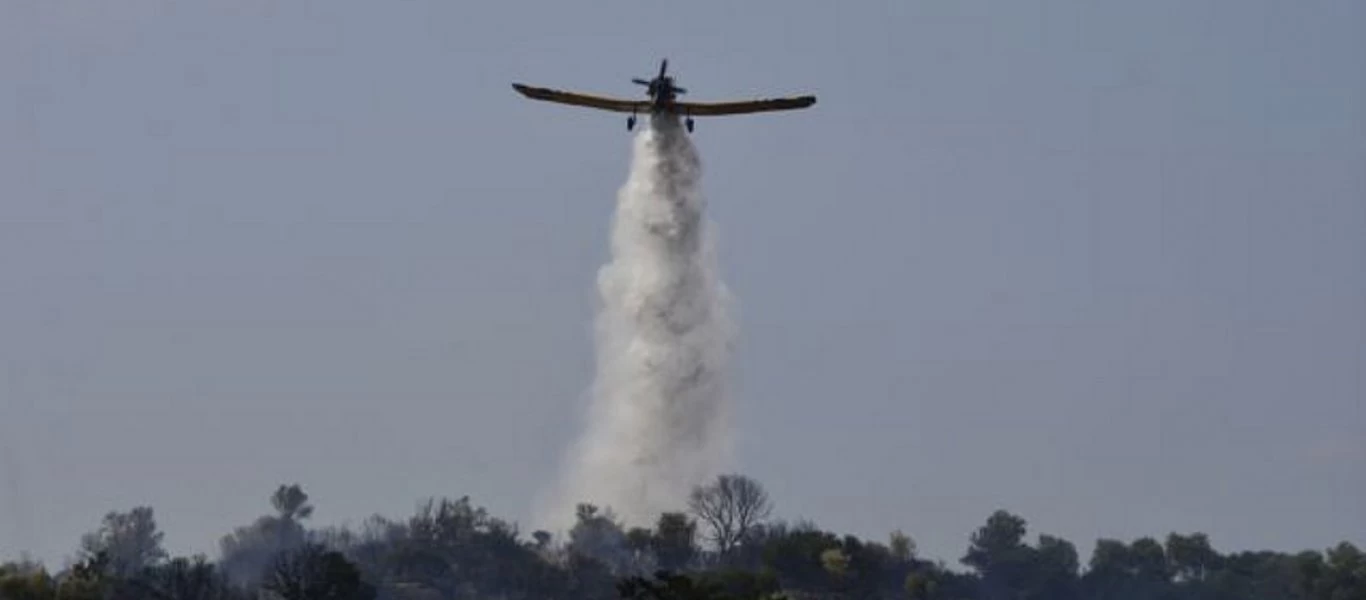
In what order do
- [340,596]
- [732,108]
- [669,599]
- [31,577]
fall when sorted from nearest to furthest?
[669,599] → [31,577] → [340,596] → [732,108]

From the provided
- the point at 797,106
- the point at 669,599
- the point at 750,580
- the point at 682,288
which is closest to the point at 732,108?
the point at 797,106

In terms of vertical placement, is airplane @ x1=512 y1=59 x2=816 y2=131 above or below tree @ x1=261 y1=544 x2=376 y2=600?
above

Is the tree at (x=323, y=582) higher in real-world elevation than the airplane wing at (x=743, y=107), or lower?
lower

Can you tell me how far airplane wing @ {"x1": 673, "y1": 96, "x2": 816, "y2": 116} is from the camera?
16325 centimetres

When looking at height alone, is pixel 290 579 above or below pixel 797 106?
below

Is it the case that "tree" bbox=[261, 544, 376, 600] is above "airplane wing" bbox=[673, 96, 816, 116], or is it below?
below

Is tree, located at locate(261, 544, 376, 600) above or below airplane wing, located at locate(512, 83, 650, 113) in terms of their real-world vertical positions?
below

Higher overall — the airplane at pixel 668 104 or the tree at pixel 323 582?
the airplane at pixel 668 104

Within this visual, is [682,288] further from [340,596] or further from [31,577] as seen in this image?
[31,577]

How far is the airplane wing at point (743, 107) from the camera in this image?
163 meters

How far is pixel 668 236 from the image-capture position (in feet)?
576

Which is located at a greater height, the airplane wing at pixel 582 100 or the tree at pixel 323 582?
the airplane wing at pixel 582 100

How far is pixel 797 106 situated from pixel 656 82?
8.95 meters

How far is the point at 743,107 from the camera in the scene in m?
164
